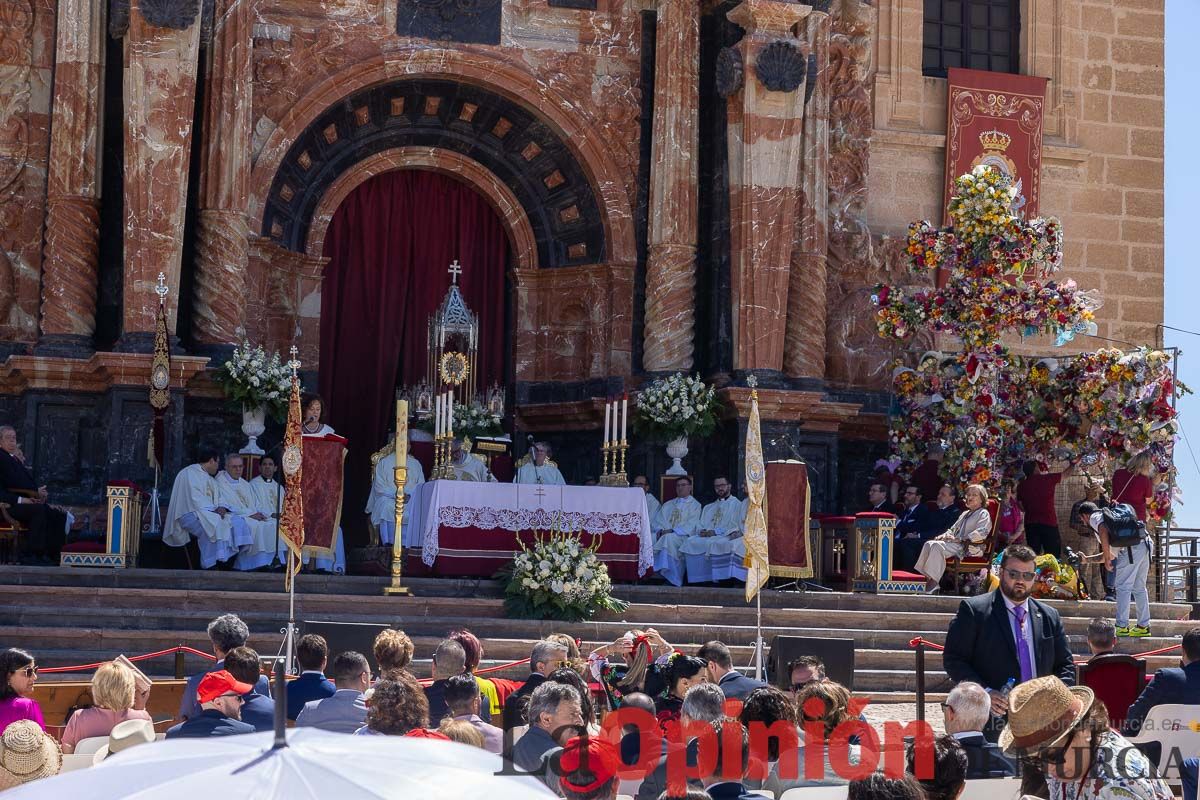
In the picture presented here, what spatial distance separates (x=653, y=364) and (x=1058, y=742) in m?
13.8

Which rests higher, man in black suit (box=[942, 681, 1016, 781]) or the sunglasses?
the sunglasses

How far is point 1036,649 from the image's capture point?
8953mm

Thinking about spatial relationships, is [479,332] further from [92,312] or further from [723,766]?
[723,766]

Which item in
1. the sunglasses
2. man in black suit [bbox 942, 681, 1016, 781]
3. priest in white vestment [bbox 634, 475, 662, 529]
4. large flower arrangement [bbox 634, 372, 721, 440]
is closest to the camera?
man in black suit [bbox 942, 681, 1016, 781]

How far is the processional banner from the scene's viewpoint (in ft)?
52.1

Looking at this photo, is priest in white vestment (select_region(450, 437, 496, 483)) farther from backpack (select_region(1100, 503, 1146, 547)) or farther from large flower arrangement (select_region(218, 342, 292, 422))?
backpack (select_region(1100, 503, 1146, 547))

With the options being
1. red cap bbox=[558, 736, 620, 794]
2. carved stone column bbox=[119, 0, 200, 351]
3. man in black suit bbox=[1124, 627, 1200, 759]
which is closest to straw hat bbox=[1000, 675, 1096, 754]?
red cap bbox=[558, 736, 620, 794]

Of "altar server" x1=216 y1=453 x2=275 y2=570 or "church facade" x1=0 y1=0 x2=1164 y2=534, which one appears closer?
"altar server" x1=216 y1=453 x2=275 y2=570

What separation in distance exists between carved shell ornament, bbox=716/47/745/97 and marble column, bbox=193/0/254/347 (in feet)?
17.2

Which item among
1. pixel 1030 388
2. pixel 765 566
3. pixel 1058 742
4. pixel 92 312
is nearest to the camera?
pixel 1058 742

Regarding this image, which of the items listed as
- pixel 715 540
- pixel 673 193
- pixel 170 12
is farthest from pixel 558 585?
pixel 170 12

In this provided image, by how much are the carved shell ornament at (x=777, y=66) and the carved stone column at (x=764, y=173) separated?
11 millimetres

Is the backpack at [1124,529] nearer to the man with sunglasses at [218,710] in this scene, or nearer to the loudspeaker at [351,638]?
the loudspeaker at [351,638]

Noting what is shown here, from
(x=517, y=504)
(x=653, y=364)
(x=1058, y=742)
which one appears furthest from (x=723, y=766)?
(x=653, y=364)
